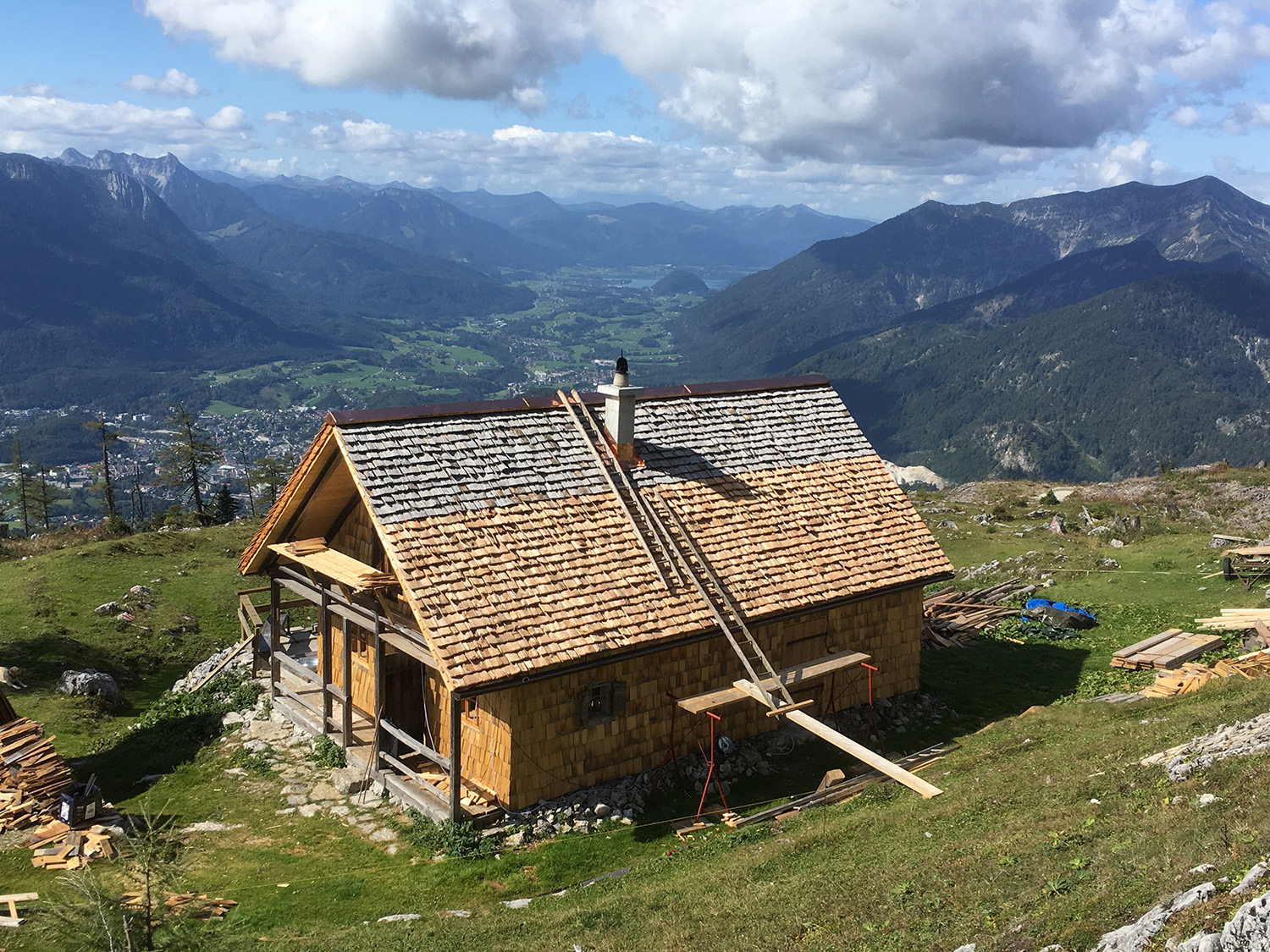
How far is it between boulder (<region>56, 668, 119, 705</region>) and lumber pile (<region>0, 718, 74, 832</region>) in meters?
6.70

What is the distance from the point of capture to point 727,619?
1791 cm

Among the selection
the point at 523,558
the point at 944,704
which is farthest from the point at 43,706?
the point at 944,704

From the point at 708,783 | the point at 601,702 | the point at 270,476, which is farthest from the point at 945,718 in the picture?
the point at 270,476

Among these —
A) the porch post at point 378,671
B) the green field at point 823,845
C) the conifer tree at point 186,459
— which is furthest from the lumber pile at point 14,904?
the conifer tree at point 186,459

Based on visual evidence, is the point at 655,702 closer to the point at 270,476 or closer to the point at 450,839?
the point at 450,839

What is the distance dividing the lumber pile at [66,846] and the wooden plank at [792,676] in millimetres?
9694

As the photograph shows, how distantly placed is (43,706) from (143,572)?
1128 centimetres

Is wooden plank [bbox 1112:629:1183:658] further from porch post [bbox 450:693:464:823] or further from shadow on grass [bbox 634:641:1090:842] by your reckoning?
porch post [bbox 450:693:464:823]

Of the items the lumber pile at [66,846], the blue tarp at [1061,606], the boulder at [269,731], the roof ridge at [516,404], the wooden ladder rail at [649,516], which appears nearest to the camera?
the lumber pile at [66,846]

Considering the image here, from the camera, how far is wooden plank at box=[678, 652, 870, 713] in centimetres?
1705

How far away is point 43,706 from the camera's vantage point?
22750mm

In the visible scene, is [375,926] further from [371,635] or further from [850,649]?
[850,649]

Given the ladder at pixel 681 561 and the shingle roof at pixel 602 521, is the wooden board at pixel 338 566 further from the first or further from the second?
the ladder at pixel 681 561

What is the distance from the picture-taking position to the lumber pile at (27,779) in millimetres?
16406
